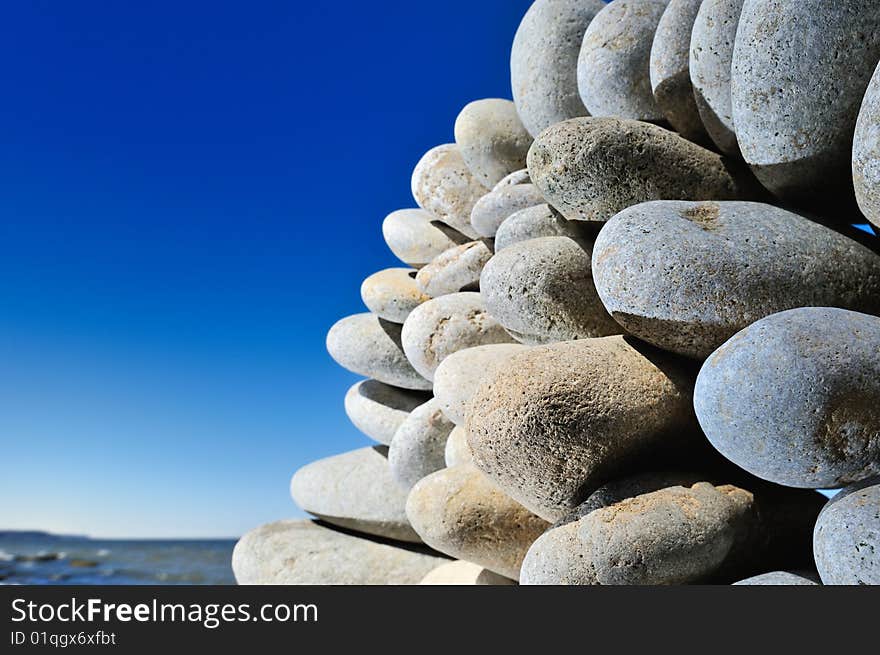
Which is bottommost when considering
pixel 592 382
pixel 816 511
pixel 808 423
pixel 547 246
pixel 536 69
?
pixel 816 511

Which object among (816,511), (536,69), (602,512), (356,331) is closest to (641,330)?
(602,512)

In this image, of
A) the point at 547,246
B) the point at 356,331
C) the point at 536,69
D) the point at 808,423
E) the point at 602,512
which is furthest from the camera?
the point at 356,331

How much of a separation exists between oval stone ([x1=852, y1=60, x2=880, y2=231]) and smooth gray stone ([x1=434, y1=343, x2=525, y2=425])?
2.57 feet

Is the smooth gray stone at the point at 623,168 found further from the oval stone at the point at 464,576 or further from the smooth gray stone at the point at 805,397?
the oval stone at the point at 464,576

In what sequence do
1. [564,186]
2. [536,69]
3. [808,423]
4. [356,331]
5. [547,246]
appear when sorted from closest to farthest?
[808,423], [564,186], [547,246], [536,69], [356,331]

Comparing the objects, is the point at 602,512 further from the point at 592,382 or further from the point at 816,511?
the point at 816,511

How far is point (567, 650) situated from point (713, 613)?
0.66ft

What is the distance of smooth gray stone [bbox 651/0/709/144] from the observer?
1.55 m

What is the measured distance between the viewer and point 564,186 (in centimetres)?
154

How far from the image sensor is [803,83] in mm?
1246

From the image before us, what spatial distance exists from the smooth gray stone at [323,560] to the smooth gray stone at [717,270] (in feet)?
4.13

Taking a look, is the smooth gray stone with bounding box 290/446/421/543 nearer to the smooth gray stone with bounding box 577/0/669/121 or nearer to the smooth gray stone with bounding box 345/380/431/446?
the smooth gray stone with bounding box 345/380/431/446

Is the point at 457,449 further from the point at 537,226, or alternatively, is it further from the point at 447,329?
the point at 537,226

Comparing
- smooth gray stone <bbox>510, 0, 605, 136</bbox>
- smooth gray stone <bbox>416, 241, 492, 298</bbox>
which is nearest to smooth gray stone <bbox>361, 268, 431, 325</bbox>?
smooth gray stone <bbox>416, 241, 492, 298</bbox>
